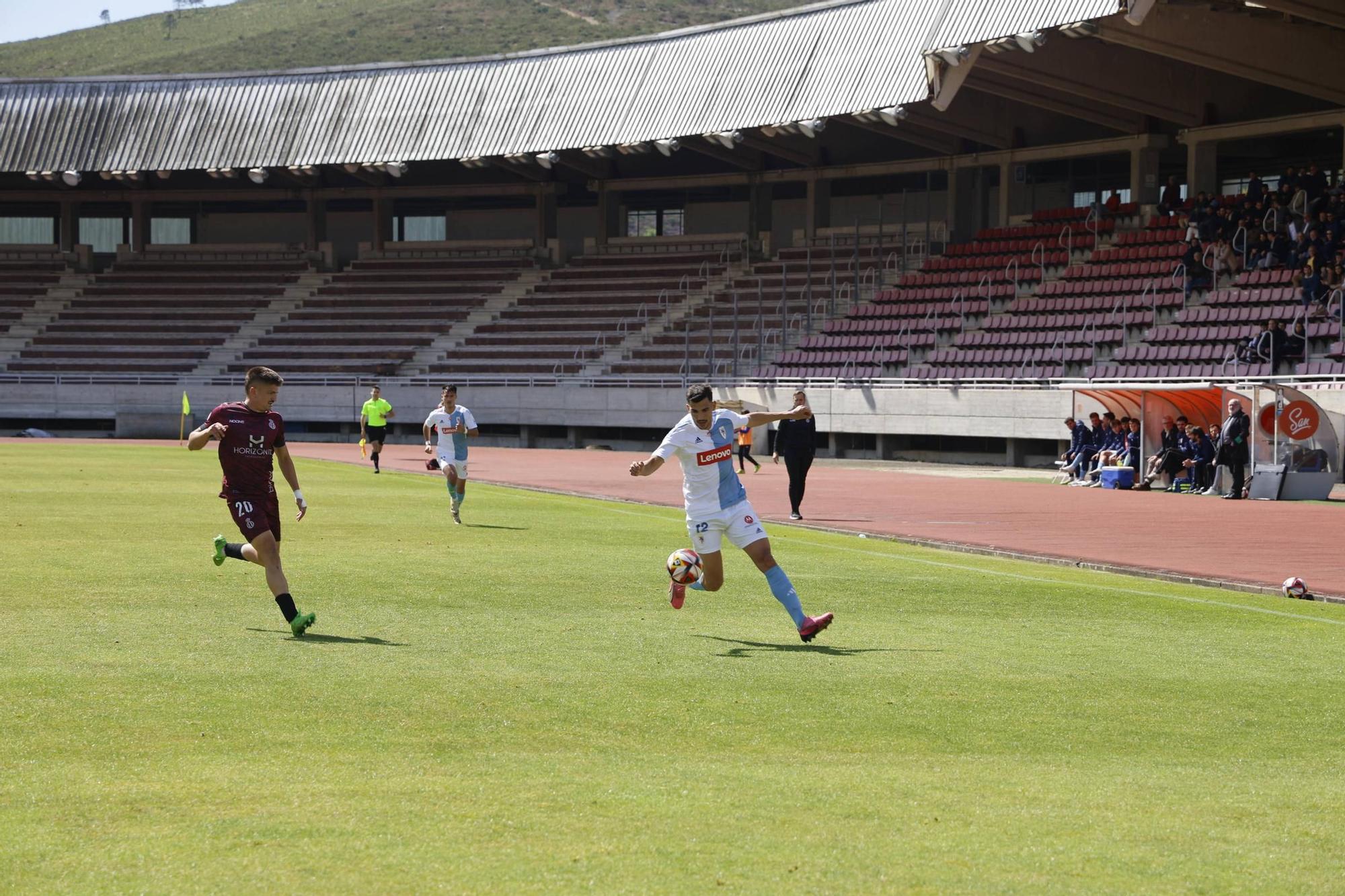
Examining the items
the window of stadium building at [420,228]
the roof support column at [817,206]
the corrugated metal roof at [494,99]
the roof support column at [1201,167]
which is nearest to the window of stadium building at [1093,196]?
the roof support column at [1201,167]

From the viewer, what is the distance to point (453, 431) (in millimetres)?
21781

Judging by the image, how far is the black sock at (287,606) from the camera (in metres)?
11.0

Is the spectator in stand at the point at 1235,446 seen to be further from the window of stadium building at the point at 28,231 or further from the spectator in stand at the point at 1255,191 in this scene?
the window of stadium building at the point at 28,231

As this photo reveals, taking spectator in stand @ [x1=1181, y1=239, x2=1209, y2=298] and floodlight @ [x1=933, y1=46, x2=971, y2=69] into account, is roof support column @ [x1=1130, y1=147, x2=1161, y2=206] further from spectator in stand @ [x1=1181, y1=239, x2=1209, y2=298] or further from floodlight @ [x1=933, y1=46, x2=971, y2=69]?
floodlight @ [x1=933, y1=46, x2=971, y2=69]

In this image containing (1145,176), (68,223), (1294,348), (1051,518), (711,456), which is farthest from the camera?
(68,223)

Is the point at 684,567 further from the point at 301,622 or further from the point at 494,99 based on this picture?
the point at 494,99

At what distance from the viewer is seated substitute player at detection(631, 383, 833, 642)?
11.6 metres

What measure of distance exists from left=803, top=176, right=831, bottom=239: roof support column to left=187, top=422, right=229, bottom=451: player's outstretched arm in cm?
4481

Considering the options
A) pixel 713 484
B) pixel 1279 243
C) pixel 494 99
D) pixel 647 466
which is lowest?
pixel 713 484

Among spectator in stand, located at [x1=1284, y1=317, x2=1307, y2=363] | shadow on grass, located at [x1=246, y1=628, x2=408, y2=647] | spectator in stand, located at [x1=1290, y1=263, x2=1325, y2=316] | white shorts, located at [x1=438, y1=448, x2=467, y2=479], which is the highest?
spectator in stand, located at [x1=1290, y1=263, x2=1325, y2=316]

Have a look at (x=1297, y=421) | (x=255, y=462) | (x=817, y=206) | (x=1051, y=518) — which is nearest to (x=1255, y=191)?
(x=1297, y=421)

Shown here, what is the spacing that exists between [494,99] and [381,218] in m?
9.04

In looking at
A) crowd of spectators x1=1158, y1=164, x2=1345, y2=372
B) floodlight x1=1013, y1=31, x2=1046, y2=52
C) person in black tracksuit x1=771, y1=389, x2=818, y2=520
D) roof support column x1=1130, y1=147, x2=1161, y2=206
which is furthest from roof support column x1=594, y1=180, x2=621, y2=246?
person in black tracksuit x1=771, y1=389, x2=818, y2=520

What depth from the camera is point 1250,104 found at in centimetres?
4206
